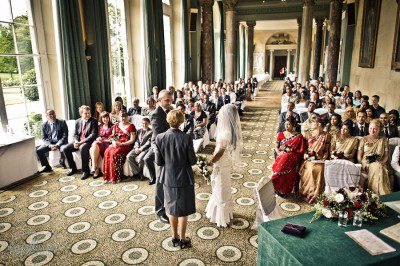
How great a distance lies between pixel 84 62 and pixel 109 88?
1.01 m

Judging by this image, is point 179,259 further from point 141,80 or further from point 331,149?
point 141,80

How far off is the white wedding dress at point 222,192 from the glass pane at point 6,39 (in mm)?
4697

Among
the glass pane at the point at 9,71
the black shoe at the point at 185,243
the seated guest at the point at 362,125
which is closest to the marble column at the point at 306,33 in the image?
the seated guest at the point at 362,125

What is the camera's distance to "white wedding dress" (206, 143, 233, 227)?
3.68 metres

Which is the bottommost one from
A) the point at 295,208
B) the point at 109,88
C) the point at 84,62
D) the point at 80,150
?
the point at 295,208

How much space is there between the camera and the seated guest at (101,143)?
5510 mm

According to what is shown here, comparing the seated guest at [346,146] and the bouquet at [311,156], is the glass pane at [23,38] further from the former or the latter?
the seated guest at [346,146]

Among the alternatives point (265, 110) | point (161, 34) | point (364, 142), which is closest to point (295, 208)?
point (364, 142)

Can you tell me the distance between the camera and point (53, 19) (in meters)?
6.10

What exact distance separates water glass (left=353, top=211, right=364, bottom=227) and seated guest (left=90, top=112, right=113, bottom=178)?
14.7 ft

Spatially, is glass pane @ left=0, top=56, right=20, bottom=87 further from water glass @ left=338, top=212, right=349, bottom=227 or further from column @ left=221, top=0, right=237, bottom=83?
column @ left=221, top=0, right=237, bottom=83

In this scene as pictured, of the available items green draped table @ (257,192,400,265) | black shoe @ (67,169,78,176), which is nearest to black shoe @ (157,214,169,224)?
green draped table @ (257,192,400,265)

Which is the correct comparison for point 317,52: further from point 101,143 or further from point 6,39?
point 6,39

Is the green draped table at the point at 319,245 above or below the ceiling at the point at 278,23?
below
